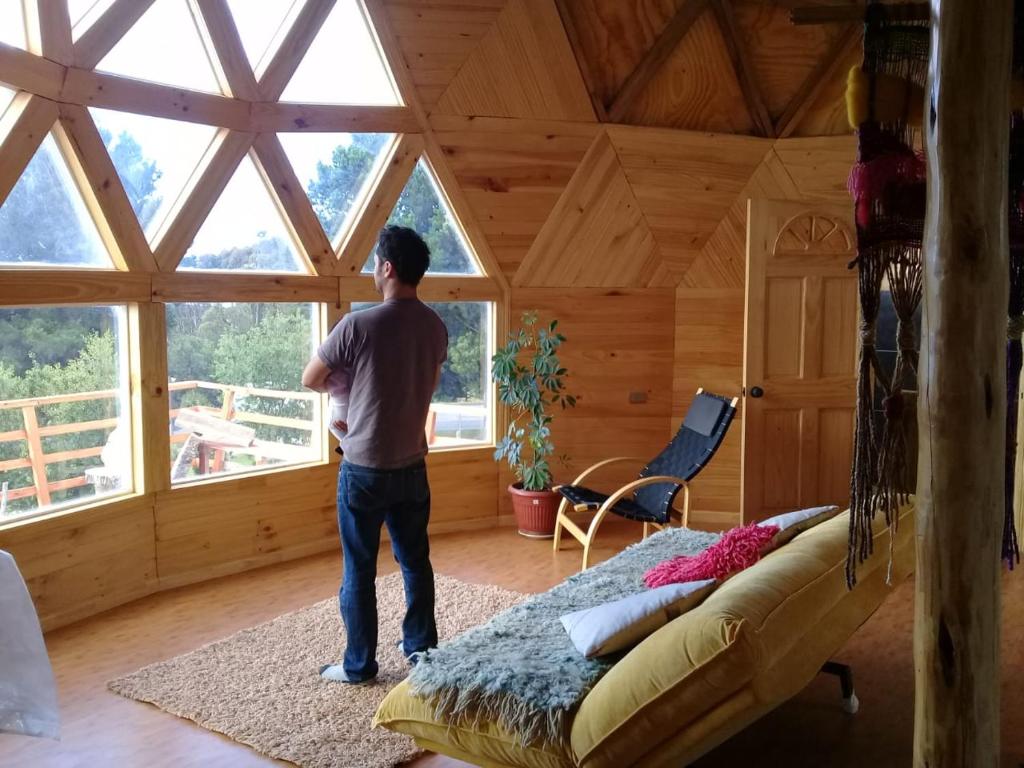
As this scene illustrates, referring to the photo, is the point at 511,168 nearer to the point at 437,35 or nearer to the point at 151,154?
the point at 437,35

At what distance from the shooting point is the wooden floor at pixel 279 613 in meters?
2.86

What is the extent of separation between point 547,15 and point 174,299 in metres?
2.67

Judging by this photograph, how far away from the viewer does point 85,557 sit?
4066mm

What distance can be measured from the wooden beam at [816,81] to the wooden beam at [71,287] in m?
3.89

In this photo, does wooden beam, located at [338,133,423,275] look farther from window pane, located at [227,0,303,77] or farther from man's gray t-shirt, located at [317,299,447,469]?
man's gray t-shirt, located at [317,299,447,469]

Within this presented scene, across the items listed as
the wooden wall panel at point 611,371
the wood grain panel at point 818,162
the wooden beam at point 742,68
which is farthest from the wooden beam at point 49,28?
the wood grain panel at point 818,162

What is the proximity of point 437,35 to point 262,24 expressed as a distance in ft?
3.21

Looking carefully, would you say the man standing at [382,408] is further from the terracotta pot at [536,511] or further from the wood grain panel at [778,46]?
the wood grain panel at [778,46]

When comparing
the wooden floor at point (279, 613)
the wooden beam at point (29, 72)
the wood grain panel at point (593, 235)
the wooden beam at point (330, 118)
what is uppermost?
the wooden beam at point (330, 118)

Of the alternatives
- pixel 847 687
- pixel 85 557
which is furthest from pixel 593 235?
pixel 85 557

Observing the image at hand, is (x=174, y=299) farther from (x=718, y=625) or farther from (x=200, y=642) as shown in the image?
(x=718, y=625)

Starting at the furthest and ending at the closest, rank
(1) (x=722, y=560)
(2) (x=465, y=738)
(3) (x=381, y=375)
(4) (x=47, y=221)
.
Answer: (4) (x=47, y=221), (3) (x=381, y=375), (1) (x=722, y=560), (2) (x=465, y=738)

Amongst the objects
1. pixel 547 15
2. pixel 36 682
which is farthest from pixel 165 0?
pixel 36 682

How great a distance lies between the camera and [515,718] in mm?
2232
